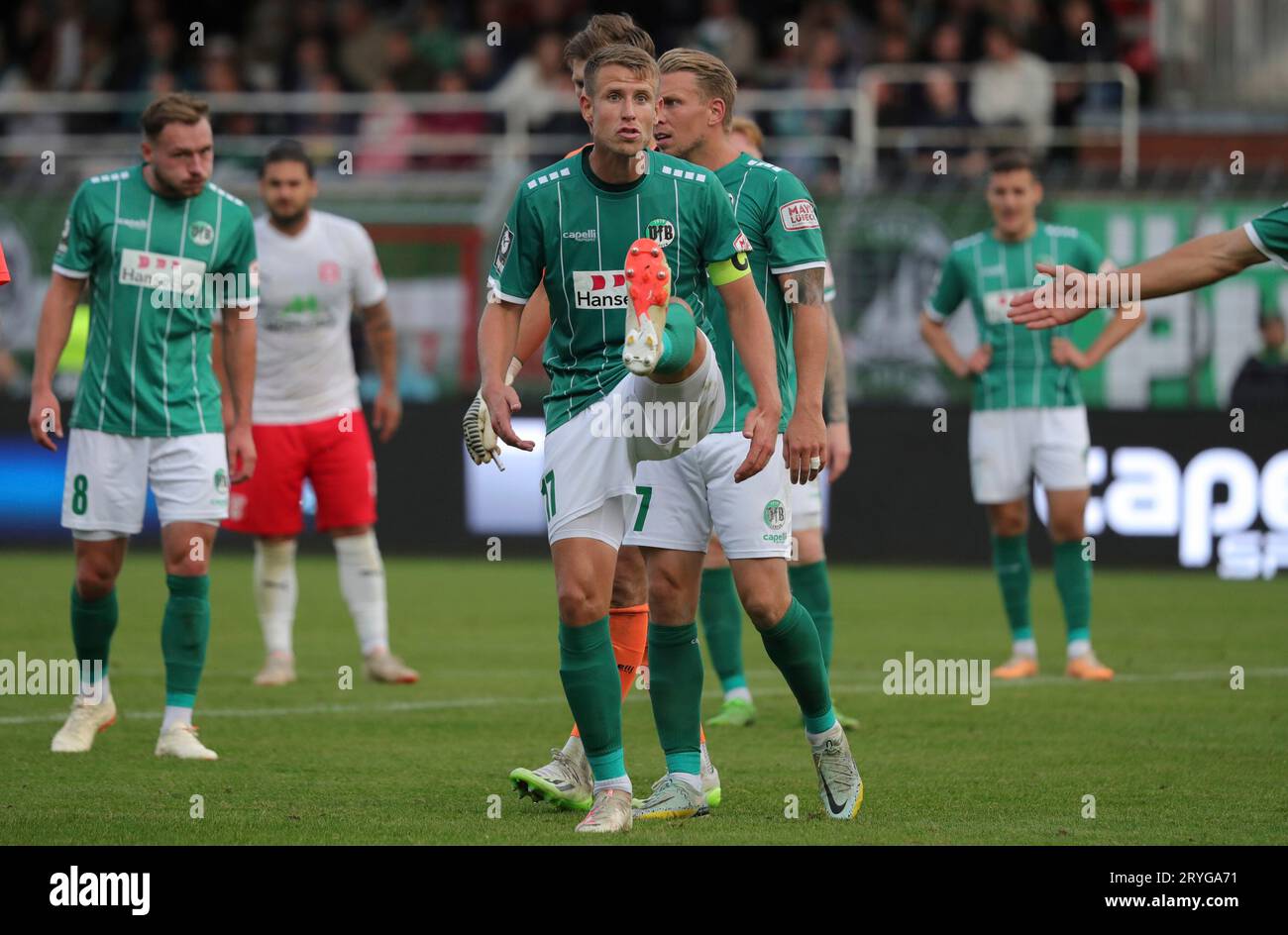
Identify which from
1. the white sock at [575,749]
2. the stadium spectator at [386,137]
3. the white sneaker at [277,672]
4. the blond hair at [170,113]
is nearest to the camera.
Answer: the white sock at [575,749]

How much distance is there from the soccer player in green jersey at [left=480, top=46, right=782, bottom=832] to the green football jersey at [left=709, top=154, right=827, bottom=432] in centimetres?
50

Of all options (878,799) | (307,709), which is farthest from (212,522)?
(878,799)

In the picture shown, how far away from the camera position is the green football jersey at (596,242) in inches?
225

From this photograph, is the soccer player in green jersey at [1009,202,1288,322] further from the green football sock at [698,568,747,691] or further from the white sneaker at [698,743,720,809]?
the green football sock at [698,568,747,691]

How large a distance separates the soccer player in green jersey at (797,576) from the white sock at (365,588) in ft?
6.94

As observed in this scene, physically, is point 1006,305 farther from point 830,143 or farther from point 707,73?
point 830,143

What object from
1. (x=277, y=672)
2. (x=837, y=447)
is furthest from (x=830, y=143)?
(x=837, y=447)

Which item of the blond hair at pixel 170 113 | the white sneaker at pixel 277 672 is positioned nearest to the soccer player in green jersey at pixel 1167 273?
the blond hair at pixel 170 113

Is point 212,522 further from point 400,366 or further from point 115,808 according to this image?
point 400,366

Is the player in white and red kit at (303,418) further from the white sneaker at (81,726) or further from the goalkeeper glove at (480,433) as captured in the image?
the goalkeeper glove at (480,433)

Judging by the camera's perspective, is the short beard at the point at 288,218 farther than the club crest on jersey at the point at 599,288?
Yes

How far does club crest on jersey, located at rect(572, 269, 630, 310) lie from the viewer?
5.73 metres

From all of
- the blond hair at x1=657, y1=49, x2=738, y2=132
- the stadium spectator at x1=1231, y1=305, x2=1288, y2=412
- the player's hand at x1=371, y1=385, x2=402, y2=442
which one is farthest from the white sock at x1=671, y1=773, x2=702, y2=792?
the stadium spectator at x1=1231, y1=305, x2=1288, y2=412

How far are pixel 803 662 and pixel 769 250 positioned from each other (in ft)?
4.46
